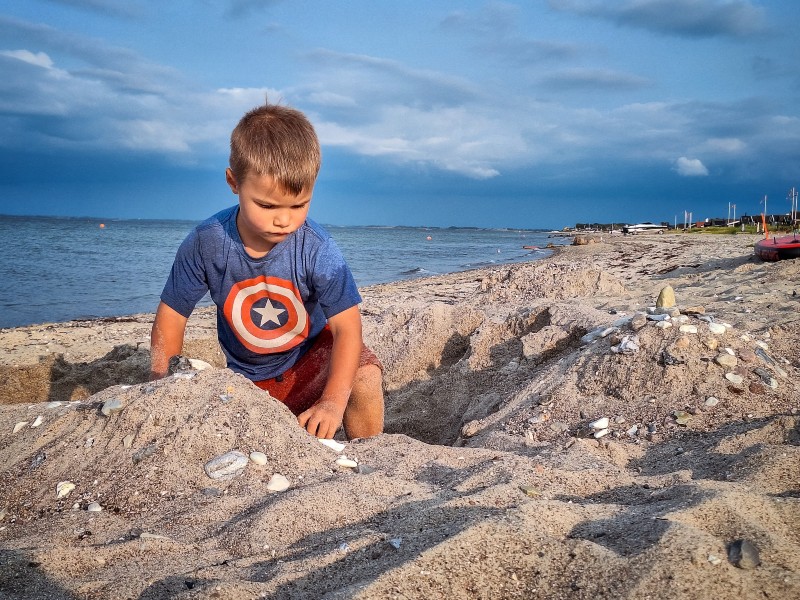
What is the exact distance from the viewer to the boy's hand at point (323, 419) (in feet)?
9.70

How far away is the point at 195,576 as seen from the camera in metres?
1.57

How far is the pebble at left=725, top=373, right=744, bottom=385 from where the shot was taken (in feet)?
10.9

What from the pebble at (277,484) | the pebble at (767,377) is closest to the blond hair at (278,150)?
the pebble at (277,484)

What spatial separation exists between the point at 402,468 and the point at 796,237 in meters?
10.1

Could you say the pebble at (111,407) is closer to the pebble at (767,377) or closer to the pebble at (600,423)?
the pebble at (600,423)

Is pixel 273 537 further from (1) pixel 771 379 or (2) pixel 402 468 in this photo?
(1) pixel 771 379

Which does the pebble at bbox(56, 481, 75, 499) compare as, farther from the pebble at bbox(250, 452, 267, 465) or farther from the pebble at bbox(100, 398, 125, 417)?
the pebble at bbox(250, 452, 267, 465)

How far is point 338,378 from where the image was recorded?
3197mm

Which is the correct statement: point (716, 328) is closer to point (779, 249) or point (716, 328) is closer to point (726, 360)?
point (726, 360)

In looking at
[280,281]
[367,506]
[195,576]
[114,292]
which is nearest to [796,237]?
[280,281]

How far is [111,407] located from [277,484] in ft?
2.91

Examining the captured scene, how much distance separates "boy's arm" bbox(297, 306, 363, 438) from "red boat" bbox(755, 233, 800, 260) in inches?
350

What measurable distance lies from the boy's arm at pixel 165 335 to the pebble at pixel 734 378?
10.2ft

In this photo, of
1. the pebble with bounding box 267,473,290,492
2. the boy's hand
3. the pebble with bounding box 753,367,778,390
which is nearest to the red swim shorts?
the boy's hand
